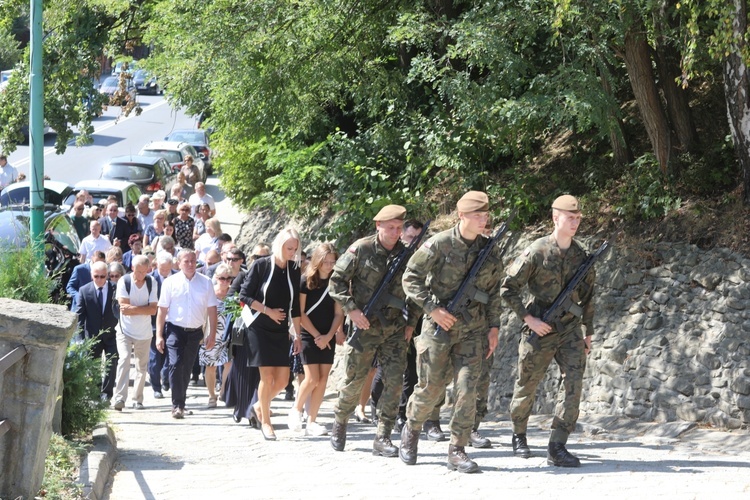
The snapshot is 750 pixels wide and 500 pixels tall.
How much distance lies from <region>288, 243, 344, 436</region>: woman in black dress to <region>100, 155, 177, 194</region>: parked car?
738 inches

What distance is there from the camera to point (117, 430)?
34.9ft

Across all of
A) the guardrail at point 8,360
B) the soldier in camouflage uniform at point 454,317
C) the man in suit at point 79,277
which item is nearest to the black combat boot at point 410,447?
the soldier in camouflage uniform at point 454,317

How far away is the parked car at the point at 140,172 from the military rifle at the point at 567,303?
21.0 meters

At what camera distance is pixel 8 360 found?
621 cm

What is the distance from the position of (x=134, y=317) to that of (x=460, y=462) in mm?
5076

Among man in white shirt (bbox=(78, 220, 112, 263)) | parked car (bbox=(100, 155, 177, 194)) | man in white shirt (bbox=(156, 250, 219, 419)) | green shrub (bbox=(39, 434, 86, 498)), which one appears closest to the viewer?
green shrub (bbox=(39, 434, 86, 498))

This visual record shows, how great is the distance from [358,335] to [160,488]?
2.16 m

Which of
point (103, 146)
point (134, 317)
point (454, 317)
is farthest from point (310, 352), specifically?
point (103, 146)

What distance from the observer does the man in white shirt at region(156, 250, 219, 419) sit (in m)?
11.9

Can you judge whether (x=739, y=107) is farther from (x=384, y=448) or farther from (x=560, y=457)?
(x=384, y=448)

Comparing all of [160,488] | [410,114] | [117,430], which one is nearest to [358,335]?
[160,488]

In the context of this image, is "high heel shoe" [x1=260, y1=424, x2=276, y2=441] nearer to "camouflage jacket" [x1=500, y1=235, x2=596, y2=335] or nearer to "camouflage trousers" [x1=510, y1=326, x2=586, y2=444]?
"camouflage trousers" [x1=510, y1=326, x2=586, y2=444]

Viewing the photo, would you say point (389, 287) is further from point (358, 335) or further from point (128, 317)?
point (128, 317)

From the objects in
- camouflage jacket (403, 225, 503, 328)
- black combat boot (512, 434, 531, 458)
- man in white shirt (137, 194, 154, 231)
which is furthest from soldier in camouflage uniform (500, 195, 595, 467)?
man in white shirt (137, 194, 154, 231)
